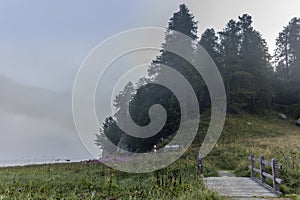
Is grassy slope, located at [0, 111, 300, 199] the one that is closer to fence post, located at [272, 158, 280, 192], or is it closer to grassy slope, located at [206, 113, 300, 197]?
grassy slope, located at [206, 113, 300, 197]

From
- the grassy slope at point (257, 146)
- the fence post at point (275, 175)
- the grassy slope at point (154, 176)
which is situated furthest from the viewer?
the grassy slope at point (257, 146)

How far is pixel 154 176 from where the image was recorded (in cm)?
851

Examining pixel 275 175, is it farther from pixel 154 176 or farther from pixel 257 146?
pixel 257 146

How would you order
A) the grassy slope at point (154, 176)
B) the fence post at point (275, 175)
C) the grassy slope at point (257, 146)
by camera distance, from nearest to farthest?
1. the grassy slope at point (154, 176)
2. the fence post at point (275, 175)
3. the grassy slope at point (257, 146)

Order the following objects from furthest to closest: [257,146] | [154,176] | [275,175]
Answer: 1. [257,146]
2. [154,176]
3. [275,175]

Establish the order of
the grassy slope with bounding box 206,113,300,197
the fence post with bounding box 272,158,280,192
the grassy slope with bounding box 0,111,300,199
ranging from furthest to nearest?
the grassy slope with bounding box 206,113,300,197 → the fence post with bounding box 272,158,280,192 → the grassy slope with bounding box 0,111,300,199

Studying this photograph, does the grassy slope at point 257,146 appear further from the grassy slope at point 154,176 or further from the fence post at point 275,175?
the fence post at point 275,175

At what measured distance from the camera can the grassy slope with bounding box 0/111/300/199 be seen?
564 cm

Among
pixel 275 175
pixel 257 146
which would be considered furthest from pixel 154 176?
pixel 257 146

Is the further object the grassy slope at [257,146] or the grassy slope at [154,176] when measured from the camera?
the grassy slope at [257,146]

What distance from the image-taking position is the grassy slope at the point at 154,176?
5.64 m

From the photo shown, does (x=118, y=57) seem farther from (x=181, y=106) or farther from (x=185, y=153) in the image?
(x=181, y=106)

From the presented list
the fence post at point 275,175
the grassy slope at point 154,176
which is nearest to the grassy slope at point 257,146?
the grassy slope at point 154,176

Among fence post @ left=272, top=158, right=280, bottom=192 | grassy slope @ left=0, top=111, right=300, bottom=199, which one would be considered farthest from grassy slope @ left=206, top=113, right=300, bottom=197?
fence post @ left=272, top=158, right=280, bottom=192
